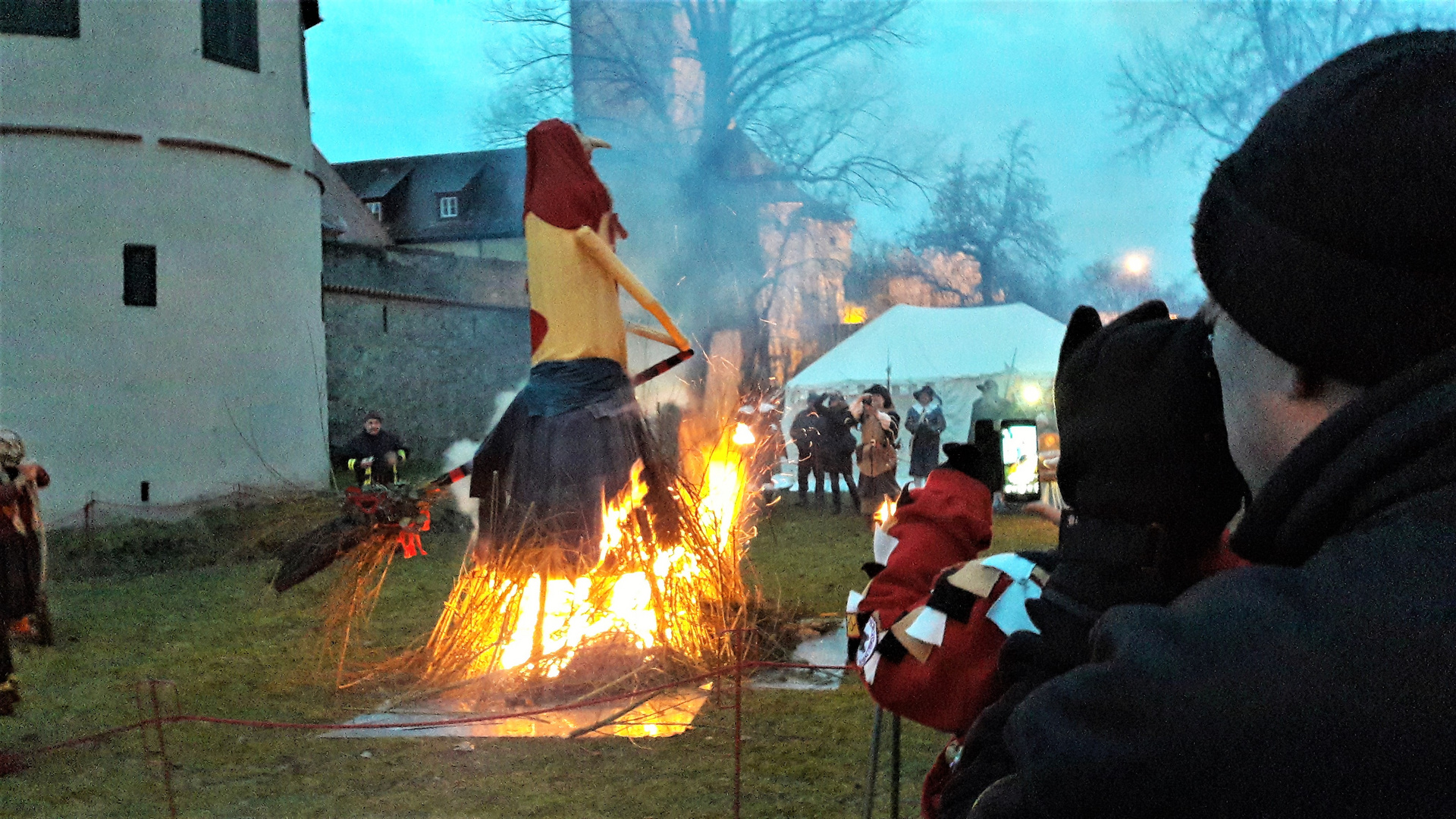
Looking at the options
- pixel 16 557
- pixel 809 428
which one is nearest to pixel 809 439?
pixel 809 428

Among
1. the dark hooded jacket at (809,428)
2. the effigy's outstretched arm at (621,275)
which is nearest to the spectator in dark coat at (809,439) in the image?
the dark hooded jacket at (809,428)

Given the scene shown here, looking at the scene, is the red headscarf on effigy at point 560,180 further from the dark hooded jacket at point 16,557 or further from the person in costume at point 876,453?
the person in costume at point 876,453

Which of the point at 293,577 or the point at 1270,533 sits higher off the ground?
the point at 1270,533

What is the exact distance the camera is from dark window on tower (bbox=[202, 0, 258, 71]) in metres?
14.1

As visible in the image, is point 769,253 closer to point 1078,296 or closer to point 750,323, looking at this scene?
point 750,323

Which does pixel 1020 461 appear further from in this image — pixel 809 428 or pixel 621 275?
pixel 809 428

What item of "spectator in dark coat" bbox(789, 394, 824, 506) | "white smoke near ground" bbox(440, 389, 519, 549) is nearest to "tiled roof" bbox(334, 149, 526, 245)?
"spectator in dark coat" bbox(789, 394, 824, 506)

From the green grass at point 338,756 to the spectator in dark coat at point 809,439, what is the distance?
24.3ft

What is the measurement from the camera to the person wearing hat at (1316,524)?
676 mm

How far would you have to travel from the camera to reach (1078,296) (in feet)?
119

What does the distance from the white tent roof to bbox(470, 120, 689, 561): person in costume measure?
11811mm

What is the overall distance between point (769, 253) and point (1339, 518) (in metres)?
21.2

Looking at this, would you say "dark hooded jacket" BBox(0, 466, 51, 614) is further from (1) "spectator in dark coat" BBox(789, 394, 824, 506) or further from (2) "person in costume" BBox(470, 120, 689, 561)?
→ (1) "spectator in dark coat" BBox(789, 394, 824, 506)

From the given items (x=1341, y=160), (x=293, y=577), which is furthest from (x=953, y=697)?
(x=293, y=577)
